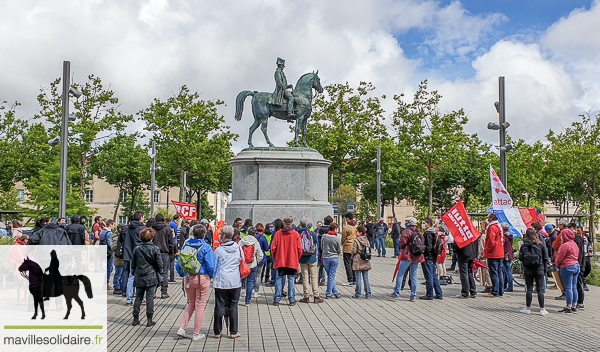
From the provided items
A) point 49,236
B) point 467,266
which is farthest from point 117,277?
→ point 467,266

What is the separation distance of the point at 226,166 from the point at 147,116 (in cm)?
1005

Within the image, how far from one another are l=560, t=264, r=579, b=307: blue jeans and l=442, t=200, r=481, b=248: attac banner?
1.92 meters

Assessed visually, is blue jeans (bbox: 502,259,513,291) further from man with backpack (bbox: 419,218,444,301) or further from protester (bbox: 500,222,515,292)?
man with backpack (bbox: 419,218,444,301)

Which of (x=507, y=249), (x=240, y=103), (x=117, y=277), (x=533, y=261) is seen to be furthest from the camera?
(x=240, y=103)

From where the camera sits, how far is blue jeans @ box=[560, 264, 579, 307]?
10492mm

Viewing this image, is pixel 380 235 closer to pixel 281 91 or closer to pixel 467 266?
pixel 281 91

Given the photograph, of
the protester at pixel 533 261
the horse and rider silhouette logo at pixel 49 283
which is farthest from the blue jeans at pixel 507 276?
the horse and rider silhouette logo at pixel 49 283

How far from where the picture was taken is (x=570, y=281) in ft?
34.7

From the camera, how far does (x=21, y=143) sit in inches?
1722

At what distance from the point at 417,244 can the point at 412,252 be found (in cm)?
21

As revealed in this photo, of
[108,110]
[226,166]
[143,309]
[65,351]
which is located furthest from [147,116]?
[65,351]

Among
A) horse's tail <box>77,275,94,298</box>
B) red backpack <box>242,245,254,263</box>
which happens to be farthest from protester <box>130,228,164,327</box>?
red backpack <box>242,245,254,263</box>

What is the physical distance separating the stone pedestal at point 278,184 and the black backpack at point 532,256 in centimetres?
988

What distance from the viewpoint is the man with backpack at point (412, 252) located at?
37.6 feet
